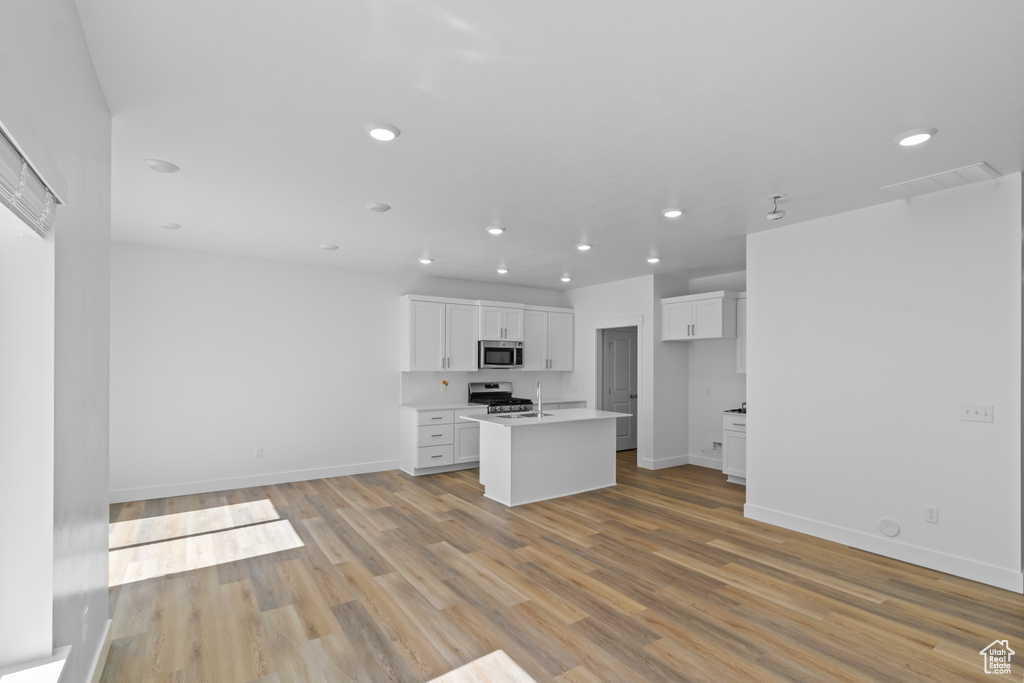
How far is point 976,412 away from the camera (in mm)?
3377

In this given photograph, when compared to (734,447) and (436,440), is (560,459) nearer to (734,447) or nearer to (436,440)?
(436,440)

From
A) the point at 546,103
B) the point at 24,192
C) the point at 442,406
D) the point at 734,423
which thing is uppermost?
the point at 546,103

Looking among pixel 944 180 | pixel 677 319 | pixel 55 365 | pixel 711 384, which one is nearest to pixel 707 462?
pixel 711 384

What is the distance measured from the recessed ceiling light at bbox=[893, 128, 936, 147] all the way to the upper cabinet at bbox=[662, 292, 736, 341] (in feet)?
11.8

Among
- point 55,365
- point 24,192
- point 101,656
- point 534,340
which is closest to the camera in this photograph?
point 24,192

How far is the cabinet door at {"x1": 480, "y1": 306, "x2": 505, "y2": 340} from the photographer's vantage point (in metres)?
7.16

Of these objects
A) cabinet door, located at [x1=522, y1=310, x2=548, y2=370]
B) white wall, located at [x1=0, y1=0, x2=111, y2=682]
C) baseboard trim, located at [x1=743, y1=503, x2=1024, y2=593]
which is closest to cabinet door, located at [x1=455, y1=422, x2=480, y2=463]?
cabinet door, located at [x1=522, y1=310, x2=548, y2=370]

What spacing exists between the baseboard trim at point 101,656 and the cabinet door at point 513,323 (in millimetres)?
5373

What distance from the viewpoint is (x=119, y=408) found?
5.16 m

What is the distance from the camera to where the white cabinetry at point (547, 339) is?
7.71m

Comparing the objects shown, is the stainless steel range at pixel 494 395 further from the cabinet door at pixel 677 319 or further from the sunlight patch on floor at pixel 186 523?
the sunlight patch on floor at pixel 186 523

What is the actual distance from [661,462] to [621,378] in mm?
1828

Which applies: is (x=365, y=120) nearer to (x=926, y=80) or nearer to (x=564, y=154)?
(x=564, y=154)

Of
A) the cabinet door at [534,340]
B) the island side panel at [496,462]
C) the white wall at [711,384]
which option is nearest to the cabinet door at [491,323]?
the cabinet door at [534,340]
